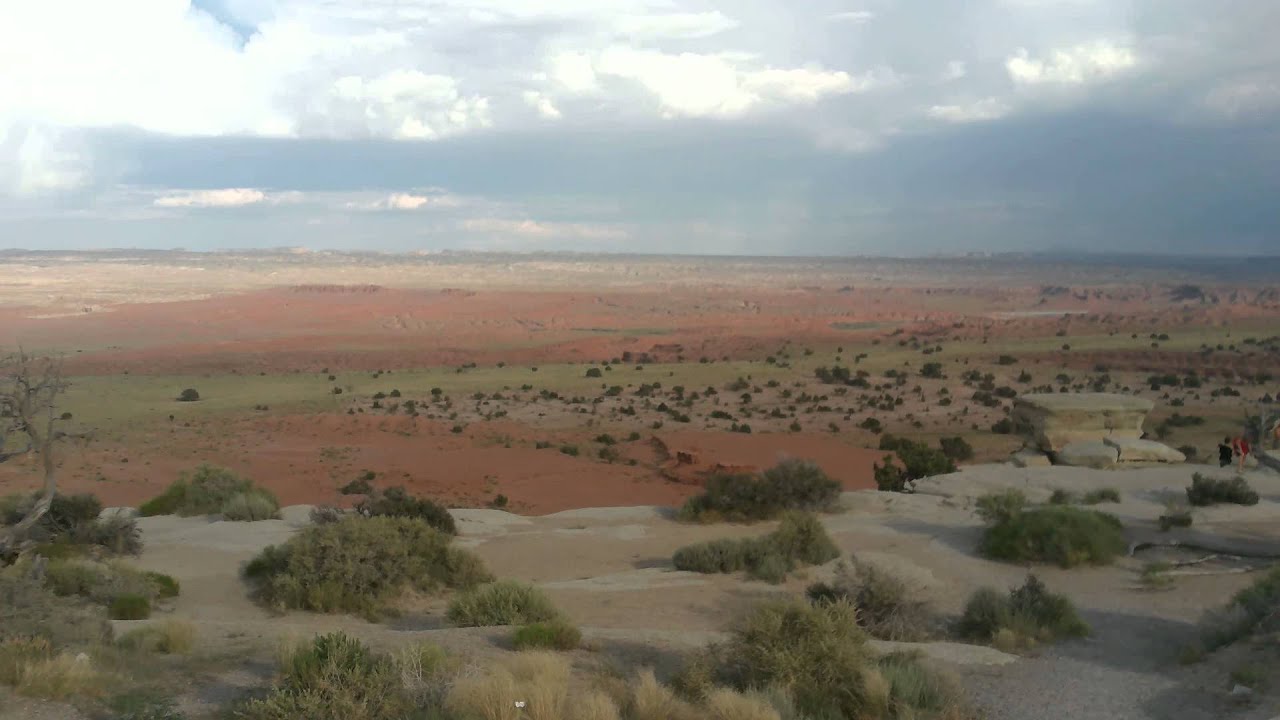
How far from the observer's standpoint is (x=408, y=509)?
17719 millimetres

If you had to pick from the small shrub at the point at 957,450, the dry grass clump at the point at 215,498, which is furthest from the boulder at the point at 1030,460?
the dry grass clump at the point at 215,498

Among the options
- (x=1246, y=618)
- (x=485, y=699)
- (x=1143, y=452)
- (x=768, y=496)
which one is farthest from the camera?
(x=1143, y=452)

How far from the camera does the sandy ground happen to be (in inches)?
341

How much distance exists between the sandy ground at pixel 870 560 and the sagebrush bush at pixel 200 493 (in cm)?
63

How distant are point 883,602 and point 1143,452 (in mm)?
13422

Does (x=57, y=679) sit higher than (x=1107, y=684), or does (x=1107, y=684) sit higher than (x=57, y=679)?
(x=57, y=679)

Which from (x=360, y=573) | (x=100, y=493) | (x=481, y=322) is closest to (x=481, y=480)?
(x=100, y=493)

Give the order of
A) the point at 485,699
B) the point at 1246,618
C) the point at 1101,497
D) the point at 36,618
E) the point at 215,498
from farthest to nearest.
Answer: the point at 215,498 < the point at 1101,497 < the point at 1246,618 < the point at 36,618 < the point at 485,699

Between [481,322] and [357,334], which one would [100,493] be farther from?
[481,322]

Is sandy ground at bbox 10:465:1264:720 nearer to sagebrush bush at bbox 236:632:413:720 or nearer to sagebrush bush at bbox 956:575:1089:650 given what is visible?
sagebrush bush at bbox 956:575:1089:650

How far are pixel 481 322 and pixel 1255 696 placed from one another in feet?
277

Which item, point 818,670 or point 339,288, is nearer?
point 818,670

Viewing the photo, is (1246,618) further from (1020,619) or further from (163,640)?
(163,640)

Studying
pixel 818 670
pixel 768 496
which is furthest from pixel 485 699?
pixel 768 496
